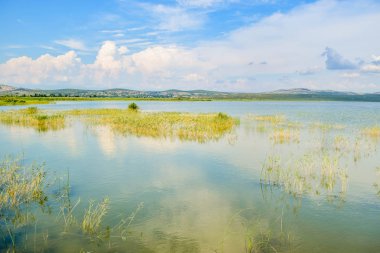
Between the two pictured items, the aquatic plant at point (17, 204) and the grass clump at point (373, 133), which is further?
the grass clump at point (373, 133)

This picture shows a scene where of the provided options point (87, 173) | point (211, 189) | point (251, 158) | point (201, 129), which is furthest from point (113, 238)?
point (201, 129)

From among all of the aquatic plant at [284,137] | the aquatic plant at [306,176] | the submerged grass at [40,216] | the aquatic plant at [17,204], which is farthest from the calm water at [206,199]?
the aquatic plant at [284,137]

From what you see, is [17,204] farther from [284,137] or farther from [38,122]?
[38,122]

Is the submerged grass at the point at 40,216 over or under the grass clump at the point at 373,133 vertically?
under

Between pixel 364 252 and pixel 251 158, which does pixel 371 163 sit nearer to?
pixel 251 158

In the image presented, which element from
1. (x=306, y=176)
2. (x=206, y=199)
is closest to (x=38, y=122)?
(x=206, y=199)

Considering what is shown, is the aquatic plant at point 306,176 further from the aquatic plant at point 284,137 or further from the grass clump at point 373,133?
the grass clump at point 373,133

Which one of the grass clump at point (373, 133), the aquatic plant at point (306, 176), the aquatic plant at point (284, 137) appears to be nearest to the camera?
the aquatic plant at point (306, 176)

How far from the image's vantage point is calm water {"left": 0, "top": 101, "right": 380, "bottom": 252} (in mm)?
10734

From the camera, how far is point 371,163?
22.2 metres

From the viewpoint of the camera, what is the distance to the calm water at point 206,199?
35.2 ft

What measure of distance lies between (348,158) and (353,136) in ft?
39.4

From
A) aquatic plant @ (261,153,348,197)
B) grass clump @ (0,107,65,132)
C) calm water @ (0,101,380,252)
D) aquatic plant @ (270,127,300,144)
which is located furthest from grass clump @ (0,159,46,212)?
grass clump @ (0,107,65,132)

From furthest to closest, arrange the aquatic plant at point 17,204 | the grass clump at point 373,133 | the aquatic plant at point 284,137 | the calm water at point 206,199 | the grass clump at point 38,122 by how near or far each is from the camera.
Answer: the grass clump at point 38,122 < the grass clump at point 373,133 < the aquatic plant at point 284,137 < the aquatic plant at point 17,204 < the calm water at point 206,199
